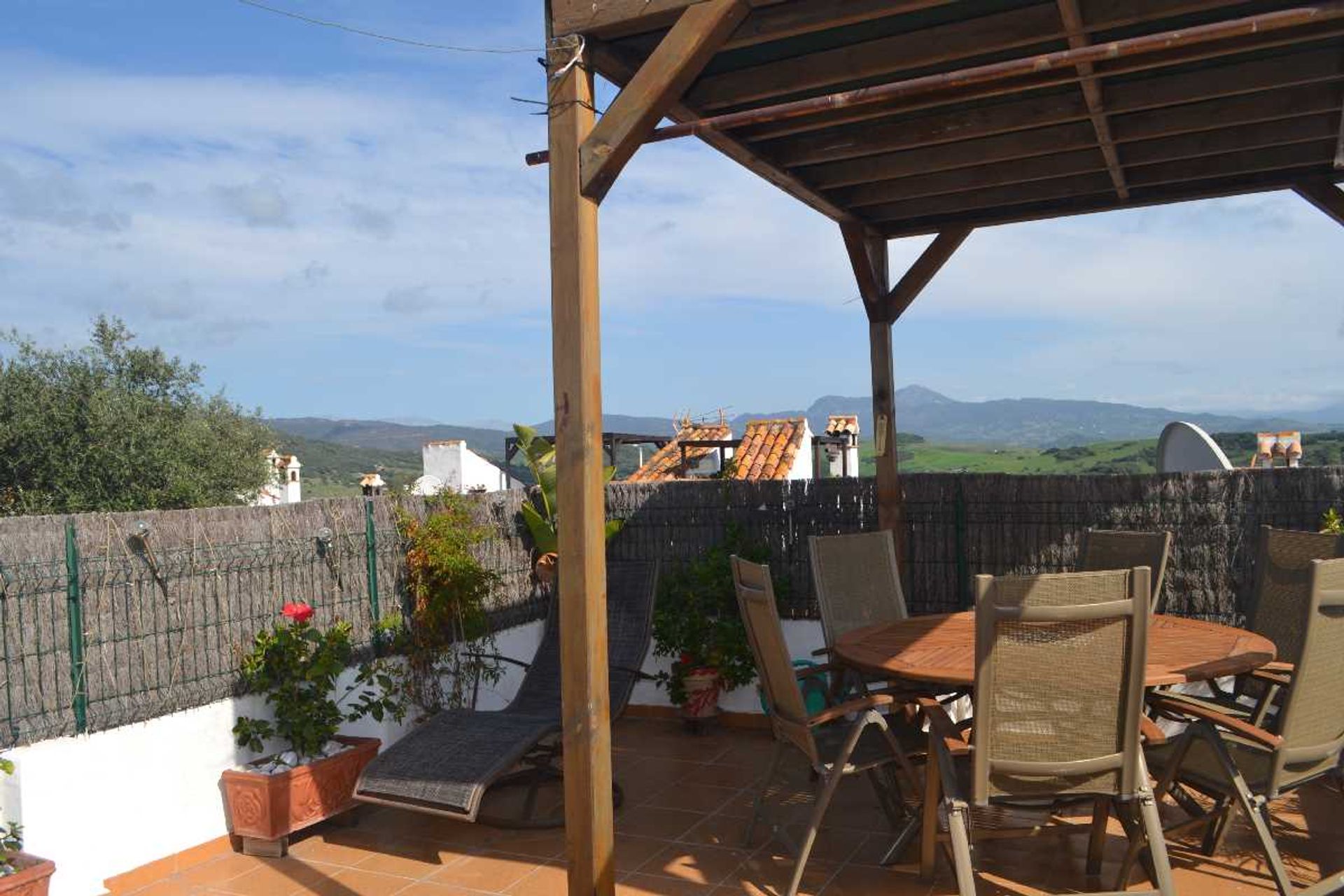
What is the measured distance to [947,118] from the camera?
4.82m

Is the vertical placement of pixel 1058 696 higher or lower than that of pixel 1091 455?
lower

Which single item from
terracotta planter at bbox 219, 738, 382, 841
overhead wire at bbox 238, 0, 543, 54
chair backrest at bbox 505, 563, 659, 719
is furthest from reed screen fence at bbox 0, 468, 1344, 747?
overhead wire at bbox 238, 0, 543, 54

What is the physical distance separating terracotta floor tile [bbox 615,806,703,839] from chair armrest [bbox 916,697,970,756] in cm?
159

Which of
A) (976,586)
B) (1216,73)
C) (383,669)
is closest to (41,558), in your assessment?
(383,669)

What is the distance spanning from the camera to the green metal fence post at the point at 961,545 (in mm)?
6922

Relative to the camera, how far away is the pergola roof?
142 inches

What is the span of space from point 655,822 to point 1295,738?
9.12 ft

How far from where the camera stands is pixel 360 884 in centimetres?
455

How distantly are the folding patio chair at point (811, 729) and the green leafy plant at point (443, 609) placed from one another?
2394 millimetres

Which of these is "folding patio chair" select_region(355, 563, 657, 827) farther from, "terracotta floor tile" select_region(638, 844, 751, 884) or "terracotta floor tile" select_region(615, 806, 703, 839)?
"terracotta floor tile" select_region(638, 844, 751, 884)

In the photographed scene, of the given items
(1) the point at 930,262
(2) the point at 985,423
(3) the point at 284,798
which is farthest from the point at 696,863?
(2) the point at 985,423

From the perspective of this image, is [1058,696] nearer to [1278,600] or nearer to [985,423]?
[1278,600]

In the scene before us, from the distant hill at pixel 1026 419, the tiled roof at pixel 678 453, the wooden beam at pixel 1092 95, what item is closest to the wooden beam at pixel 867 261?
the wooden beam at pixel 1092 95

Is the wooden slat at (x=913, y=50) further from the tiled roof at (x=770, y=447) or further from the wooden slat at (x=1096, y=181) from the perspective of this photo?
the tiled roof at (x=770, y=447)
